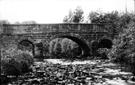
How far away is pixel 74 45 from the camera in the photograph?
2891 centimetres

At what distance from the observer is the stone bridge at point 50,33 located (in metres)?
20.8

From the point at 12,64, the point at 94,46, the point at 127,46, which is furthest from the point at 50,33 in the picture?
the point at 12,64

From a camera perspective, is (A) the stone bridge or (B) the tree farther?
(B) the tree

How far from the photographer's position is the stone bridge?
2080cm

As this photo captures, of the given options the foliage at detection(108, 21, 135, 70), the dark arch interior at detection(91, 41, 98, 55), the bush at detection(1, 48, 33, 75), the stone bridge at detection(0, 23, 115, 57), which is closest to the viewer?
the bush at detection(1, 48, 33, 75)

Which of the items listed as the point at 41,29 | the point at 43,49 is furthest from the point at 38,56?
the point at 41,29

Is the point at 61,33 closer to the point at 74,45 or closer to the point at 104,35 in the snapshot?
the point at 104,35

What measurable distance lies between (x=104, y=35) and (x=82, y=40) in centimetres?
257

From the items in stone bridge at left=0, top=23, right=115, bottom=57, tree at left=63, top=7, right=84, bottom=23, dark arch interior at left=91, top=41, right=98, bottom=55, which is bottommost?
dark arch interior at left=91, top=41, right=98, bottom=55

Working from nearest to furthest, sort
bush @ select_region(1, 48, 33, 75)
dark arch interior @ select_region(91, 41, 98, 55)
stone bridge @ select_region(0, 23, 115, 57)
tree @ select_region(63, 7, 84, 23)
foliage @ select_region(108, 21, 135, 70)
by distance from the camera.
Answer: bush @ select_region(1, 48, 33, 75) → foliage @ select_region(108, 21, 135, 70) → stone bridge @ select_region(0, 23, 115, 57) → dark arch interior @ select_region(91, 41, 98, 55) → tree @ select_region(63, 7, 84, 23)

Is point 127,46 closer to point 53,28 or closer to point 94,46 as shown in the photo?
point 94,46

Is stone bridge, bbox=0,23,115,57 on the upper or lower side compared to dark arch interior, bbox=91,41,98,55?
upper

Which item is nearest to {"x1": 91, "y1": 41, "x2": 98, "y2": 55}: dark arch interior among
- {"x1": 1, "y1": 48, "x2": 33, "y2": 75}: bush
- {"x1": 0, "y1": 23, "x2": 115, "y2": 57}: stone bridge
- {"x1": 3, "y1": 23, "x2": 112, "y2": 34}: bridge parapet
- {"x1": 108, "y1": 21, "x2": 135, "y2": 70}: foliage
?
{"x1": 0, "y1": 23, "x2": 115, "y2": 57}: stone bridge

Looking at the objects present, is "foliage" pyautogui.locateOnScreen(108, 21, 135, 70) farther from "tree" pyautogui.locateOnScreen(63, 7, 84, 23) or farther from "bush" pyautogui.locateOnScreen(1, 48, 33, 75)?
"tree" pyautogui.locateOnScreen(63, 7, 84, 23)
